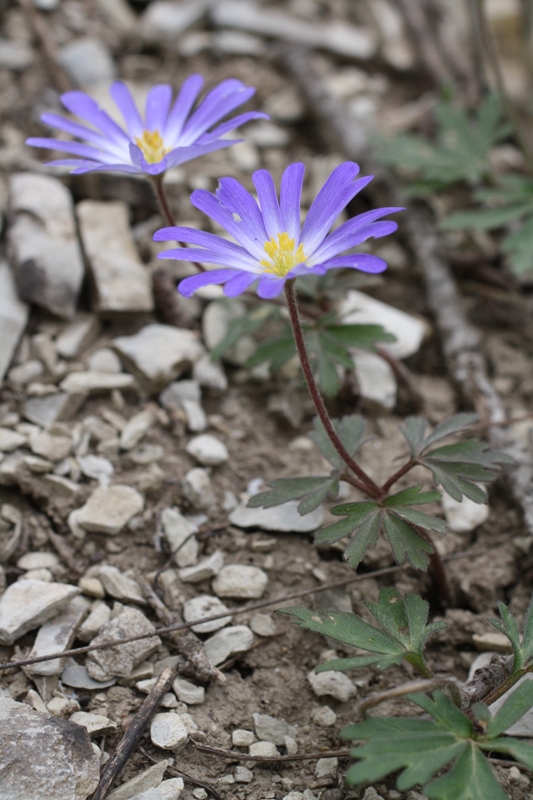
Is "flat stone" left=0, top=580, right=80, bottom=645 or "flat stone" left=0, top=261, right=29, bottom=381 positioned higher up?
"flat stone" left=0, top=261, right=29, bottom=381

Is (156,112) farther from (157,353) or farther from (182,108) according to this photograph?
(157,353)

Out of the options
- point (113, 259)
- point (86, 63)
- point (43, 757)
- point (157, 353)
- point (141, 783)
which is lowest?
point (141, 783)

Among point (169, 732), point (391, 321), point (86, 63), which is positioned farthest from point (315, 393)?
point (86, 63)

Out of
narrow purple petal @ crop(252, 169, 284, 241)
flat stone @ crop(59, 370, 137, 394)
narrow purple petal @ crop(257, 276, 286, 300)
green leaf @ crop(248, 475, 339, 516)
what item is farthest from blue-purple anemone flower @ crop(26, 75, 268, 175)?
green leaf @ crop(248, 475, 339, 516)

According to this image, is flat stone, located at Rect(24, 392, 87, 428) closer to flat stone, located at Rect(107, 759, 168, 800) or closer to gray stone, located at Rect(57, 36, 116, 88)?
flat stone, located at Rect(107, 759, 168, 800)

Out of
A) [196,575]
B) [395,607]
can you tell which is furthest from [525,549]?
[196,575]

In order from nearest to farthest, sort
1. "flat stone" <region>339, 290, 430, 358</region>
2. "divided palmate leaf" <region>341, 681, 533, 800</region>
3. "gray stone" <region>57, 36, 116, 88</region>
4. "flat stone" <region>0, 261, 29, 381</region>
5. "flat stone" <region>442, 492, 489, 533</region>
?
"divided palmate leaf" <region>341, 681, 533, 800</region> → "flat stone" <region>442, 492, 489, 533</region> → "flat stone" <region>0, 261, 29, 381</region> → "flat stone" <region>339, 290, 430, 358</region> → "gray stone" <region>57, 36, 116, 88</region>
